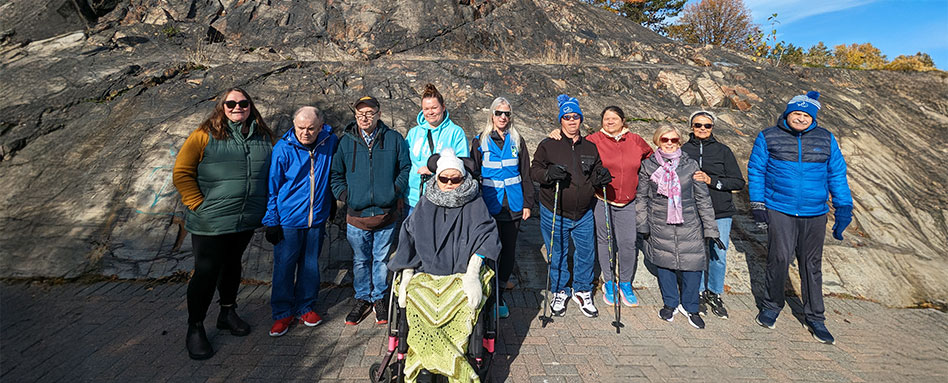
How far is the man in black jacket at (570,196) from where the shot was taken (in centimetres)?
382

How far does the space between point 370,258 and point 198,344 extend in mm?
1590

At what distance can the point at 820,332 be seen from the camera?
366cm

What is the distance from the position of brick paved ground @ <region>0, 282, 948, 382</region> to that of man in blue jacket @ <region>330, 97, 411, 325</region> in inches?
29.9

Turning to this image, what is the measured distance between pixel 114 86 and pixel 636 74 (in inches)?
402

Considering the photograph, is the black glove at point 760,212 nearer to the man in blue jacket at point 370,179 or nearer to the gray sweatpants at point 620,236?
the gray sweatpants at point 620,236

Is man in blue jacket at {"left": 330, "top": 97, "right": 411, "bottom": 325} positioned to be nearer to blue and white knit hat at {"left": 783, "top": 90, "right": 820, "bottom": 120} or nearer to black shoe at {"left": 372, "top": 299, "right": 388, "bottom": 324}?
black shoe at {"left": 372, "top": 299, "right": 388, "bottom": 324}

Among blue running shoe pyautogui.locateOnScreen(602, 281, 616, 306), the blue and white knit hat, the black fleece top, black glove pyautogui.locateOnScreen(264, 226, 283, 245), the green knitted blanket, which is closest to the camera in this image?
the green knitted blanket

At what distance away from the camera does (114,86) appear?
647 cm

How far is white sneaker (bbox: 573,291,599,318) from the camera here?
157 inches

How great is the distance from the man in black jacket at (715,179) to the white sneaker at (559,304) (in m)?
1.61

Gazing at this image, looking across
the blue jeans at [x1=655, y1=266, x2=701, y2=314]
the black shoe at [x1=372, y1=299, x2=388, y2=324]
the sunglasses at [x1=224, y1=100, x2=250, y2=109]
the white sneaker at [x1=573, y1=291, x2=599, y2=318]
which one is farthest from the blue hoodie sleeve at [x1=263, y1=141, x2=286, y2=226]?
the blue jeans at [x1=655, y1=266, x2=701, y2=314]

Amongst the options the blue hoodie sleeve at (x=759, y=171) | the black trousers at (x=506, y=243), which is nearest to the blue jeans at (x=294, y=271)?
the black trousers at (x=506, y=243)

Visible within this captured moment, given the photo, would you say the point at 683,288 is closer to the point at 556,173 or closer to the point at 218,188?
the point at 556,173

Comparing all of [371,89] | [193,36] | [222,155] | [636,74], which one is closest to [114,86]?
[193,36]
